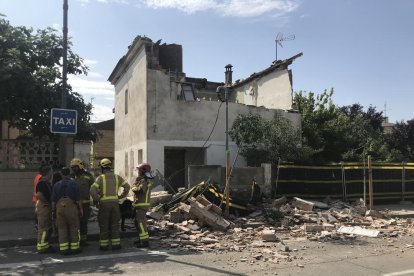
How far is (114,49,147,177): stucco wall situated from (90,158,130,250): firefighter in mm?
9091

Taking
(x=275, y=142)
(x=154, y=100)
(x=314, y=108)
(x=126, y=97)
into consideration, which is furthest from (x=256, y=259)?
(x=314, y=108)

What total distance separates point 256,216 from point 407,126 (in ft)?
83.1

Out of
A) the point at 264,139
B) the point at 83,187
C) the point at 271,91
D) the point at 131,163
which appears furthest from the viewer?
the point at 271,91

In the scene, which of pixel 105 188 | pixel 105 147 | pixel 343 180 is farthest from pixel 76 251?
pixel 105 147

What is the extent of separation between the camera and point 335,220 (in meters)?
12.8

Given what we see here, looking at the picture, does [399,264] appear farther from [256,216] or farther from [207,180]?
[207,180]

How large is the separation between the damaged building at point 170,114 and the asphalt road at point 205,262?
9007 millimetres

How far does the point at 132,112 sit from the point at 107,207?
40.2 ft

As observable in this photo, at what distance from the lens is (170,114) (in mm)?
18234

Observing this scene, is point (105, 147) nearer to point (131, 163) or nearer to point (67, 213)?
point (131, 163)

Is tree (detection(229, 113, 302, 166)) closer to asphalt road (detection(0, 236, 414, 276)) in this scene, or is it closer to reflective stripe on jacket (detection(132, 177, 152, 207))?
asphalt road (detection(0, 236, 414, 276))

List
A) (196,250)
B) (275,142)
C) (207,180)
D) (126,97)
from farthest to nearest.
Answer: (126,97)
(275,142)
(207,180)
(196,250)

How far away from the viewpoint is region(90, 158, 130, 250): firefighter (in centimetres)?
878

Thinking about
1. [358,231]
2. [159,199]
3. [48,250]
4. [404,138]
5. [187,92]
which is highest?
[187,92]
